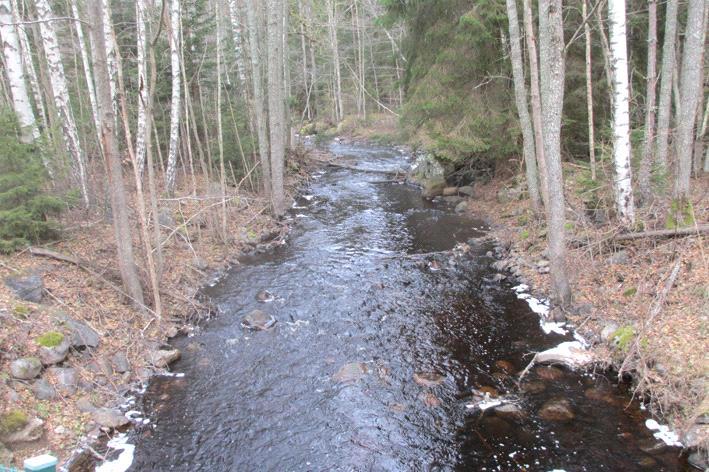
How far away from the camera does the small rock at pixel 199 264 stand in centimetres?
1151

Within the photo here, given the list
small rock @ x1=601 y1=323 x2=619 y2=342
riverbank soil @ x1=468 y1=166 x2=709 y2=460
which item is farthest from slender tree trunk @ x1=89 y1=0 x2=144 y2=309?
small rock @ x1=601 y1=323 x2=619 y2=342

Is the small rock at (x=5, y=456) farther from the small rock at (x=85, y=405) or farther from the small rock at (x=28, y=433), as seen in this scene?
the small rock at (x=85, y=405)

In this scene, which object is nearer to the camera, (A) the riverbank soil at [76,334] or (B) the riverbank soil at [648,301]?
(A) the riverbank soil at [76,334]

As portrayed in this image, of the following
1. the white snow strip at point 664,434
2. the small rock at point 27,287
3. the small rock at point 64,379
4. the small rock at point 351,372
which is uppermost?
the small rock at point 27,287

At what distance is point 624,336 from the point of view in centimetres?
746

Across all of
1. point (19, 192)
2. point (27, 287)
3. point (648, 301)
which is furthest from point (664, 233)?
point (19, 192)

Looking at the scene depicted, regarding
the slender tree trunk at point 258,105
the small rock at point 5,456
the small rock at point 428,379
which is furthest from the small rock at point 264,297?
the slender tree trunk at point 258,105

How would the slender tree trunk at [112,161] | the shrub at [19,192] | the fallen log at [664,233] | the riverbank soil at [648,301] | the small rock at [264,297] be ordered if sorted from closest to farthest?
the riverbank soil at [648,301] < the slender tree trunk at [112,161] < the shrub at [19,192] < the fallen log at [664,233] < the small rock at [264,297]

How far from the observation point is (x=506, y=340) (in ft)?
27.8

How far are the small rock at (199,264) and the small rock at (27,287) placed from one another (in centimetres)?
381

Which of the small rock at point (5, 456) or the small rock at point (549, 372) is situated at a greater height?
the small rock at point (5, 456)

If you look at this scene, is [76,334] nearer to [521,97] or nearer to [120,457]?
[120,457]

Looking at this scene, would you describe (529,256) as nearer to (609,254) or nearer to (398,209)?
(609,254)

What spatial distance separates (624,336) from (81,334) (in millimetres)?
8464
